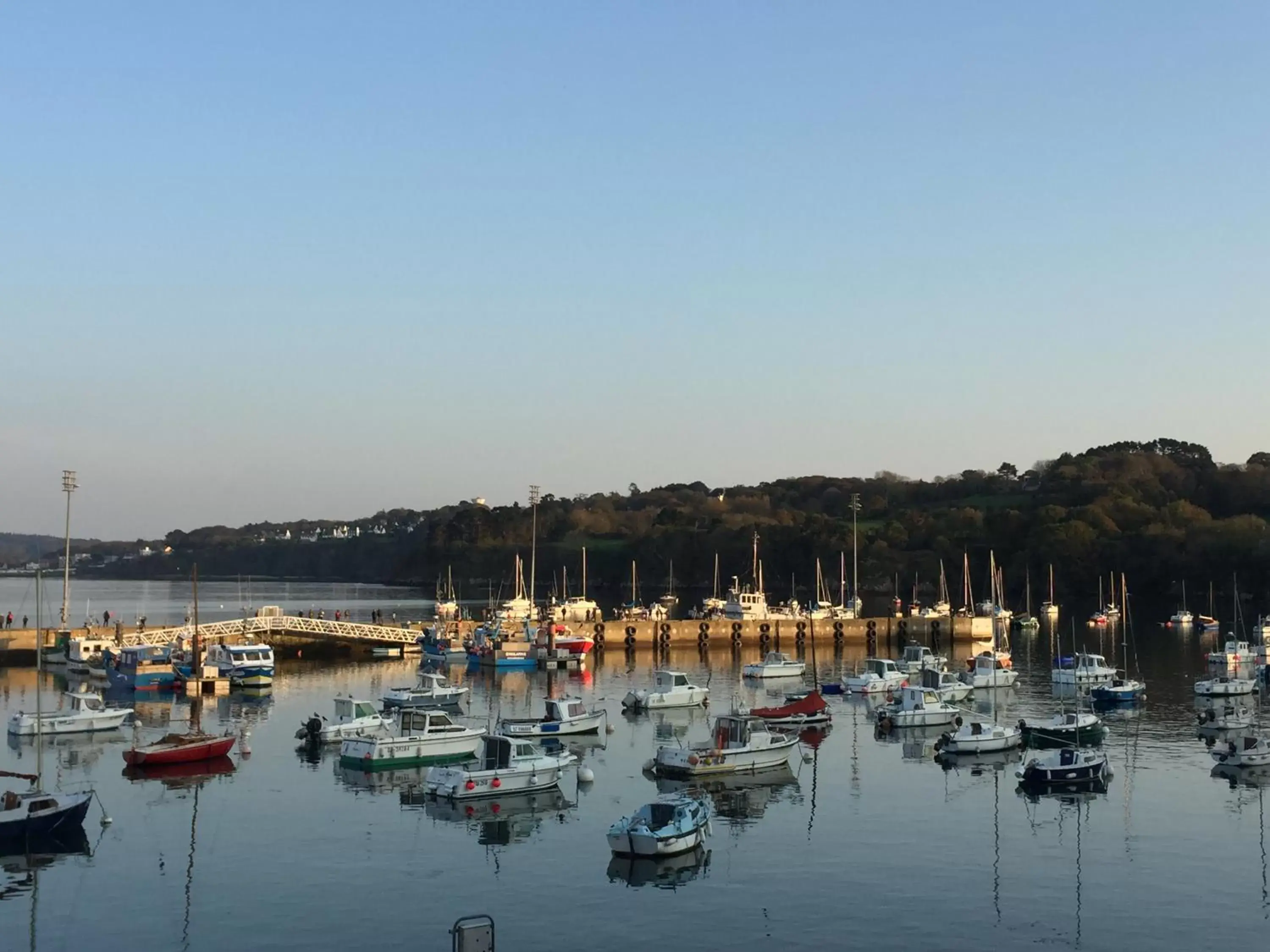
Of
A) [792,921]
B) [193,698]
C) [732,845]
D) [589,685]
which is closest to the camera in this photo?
[792,921]

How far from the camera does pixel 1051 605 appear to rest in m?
160

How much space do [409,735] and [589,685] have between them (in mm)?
34918

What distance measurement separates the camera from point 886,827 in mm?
43281

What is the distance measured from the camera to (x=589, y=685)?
8769cm

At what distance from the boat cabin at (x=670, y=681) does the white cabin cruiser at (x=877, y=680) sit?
38.6 ft

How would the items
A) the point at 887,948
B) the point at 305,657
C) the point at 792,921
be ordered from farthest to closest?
the point at 305,657
the point at 792,921
the point at 887,948

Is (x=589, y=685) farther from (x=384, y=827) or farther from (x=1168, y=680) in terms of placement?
(x=384, y=827)

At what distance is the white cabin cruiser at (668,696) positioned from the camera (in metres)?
72.4

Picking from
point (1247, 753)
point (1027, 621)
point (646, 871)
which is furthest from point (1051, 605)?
point (646, 871)

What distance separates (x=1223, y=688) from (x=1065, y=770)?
34.4 meters

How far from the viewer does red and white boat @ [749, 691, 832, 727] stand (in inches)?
2549

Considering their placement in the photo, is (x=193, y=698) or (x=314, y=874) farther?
(x=193, y=698)

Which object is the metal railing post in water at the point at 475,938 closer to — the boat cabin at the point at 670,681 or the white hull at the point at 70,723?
the white hull at the point at 70,723

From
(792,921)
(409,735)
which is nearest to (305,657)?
→ (409,735)
